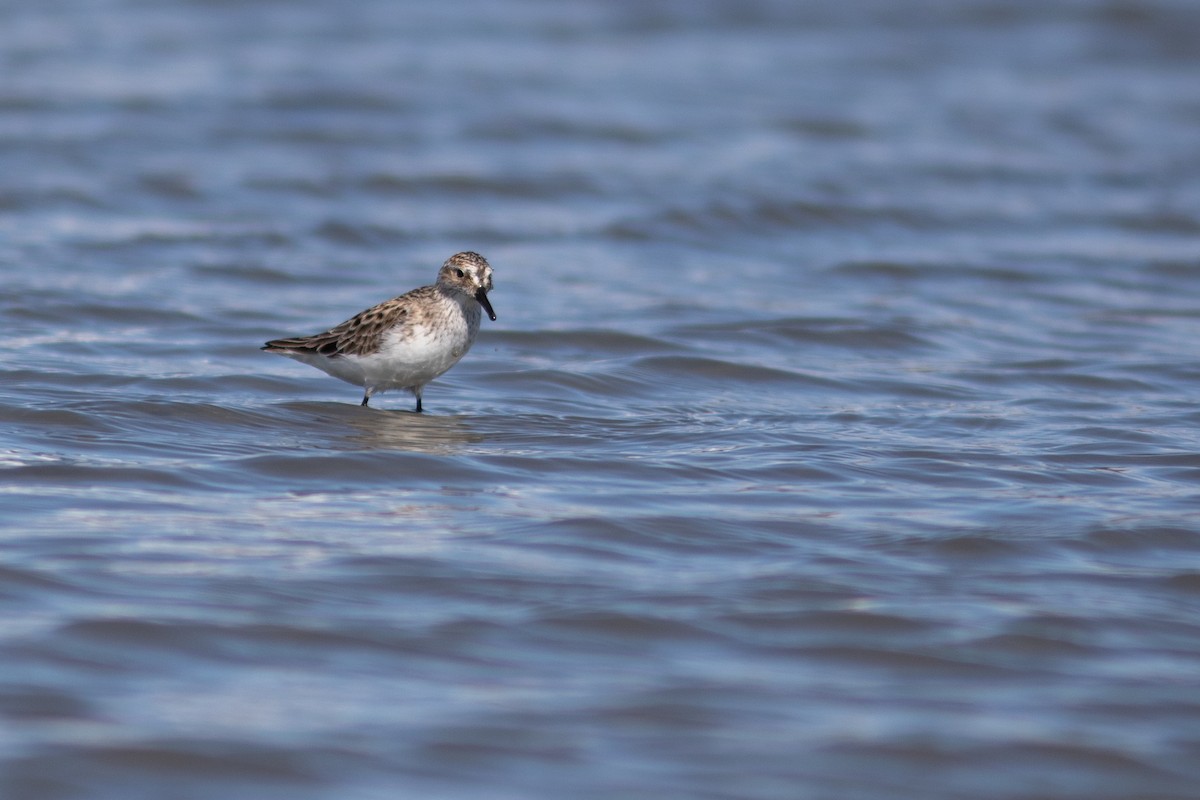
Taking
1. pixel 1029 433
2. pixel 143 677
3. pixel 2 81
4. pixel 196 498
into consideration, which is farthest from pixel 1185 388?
pixel 2 81

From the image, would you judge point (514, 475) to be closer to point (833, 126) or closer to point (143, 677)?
point (143, 677)

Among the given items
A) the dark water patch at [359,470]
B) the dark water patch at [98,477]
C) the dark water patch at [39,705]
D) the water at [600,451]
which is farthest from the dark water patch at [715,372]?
the dark water patch at [39,705]

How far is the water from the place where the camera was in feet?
15.0

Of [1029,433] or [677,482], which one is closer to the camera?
[677,482]

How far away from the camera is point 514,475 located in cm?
752

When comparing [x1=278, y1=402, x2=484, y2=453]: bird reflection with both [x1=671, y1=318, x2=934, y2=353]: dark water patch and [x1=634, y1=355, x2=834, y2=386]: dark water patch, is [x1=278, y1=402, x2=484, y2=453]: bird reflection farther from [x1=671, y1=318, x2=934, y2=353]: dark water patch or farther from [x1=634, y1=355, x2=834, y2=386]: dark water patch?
[x1=671, y1=318, x2=934, y2=353]: dark water patch

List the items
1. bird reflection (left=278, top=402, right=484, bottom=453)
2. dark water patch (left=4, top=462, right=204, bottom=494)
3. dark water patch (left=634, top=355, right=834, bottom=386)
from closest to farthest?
dark water patch (left=4, top=462, right=204, bottom=494), bird reflection (left=278, top=402, right=484, bottom=453), dark water patch (left=634, top=355, right=834, bottom=386)

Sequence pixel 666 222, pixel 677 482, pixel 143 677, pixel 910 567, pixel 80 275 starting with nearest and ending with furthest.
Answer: pixel 143 677 → pixel 910 567 → pixel 677 482 → pixel 80 275 → pixel 666 222

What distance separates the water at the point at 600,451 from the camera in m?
4.58

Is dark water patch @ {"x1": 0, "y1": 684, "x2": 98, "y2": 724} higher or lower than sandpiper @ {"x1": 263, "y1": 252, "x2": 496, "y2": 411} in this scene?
lower

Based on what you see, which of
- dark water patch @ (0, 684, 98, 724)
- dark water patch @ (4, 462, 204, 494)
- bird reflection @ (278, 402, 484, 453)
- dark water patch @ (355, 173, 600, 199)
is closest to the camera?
dark water patch @ (0, 684, 98, 724)

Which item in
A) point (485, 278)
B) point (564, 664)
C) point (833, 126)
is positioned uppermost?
point (833, 126)

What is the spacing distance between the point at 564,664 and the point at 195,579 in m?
1.40

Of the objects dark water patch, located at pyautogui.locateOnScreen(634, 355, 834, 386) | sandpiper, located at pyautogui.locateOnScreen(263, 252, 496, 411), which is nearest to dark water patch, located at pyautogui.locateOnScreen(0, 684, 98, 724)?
sandpiper, located at pyautogui.locateOnScreen(263, 252, 496, 411)
